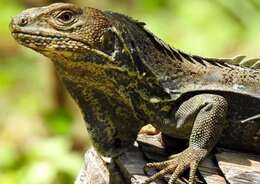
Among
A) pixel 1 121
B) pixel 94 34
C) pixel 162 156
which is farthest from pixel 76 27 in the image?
pixel 1 121

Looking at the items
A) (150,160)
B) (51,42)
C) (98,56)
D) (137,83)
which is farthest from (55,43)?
(150,160)

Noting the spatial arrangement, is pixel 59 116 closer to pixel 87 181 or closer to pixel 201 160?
pixel 87 181

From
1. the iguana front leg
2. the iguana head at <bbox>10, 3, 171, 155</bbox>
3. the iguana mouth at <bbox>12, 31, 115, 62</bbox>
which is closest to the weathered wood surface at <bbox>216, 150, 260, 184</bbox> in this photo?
the iguana front leg

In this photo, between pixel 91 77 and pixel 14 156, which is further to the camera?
pixel 14 156

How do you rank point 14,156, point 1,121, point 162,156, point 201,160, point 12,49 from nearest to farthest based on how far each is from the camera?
point 201,160 → point 162,156 → point 14,156 → point 1,121 → point 12,49

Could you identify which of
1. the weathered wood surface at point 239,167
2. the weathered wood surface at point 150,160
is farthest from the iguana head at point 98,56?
the weathered wood surface at point 239,167

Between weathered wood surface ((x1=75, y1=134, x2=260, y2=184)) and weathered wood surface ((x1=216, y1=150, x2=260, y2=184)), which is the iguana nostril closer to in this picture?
weathered wood surface ((x1=75, y1=134, x2=260, y2=184))

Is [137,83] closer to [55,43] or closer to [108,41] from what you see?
[108,41]
